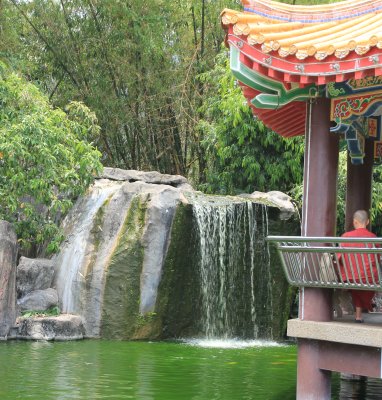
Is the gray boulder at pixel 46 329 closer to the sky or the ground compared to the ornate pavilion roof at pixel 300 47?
closer to the ground

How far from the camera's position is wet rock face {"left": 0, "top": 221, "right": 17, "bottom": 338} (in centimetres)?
1241

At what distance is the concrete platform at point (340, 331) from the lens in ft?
20.8

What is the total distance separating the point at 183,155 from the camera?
2041cm

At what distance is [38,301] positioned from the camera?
13.2 meters

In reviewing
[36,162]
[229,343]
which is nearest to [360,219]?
[229,343]

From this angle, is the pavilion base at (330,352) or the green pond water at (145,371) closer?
the pavilion base at (330,352)

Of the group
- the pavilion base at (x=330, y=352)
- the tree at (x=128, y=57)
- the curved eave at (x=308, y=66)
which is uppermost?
the tree at (x=128, y=57)

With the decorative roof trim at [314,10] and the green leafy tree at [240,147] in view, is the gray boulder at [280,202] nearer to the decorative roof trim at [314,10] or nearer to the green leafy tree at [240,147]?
the green leafy tree at [240,147]

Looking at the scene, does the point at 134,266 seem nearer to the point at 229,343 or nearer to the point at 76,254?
the point at 76,254

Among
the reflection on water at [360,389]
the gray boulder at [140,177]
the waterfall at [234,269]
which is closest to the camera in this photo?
the reflection on water at [360,389]

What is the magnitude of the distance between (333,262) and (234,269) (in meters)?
7.41

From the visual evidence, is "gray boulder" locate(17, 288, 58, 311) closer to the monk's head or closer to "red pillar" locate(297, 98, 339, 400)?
"red pillar" locate(297, 98, 339, 400)

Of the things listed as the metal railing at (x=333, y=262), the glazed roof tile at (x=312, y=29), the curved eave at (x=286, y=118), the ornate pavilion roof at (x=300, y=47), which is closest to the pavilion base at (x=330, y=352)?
the metal railing at (x=333, y=262)

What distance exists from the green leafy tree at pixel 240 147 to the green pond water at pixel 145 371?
5100 mm
